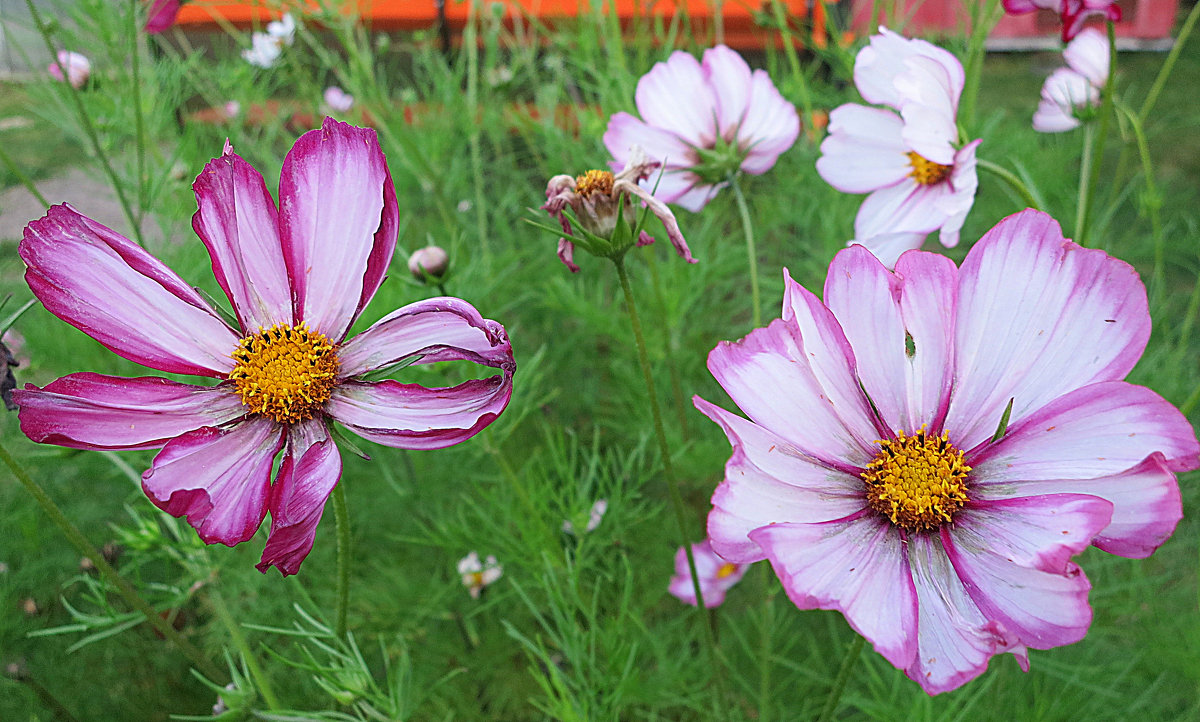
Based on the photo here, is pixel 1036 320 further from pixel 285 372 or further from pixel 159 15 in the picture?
pixel 159 15

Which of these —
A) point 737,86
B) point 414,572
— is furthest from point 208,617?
point 737,86

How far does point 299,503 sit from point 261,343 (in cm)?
11

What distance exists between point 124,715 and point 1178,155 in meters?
2.23

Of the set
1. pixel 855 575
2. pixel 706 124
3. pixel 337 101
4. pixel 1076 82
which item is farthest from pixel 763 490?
pixel 337 101

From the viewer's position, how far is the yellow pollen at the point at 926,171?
503 millimetres

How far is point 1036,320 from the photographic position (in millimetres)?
326

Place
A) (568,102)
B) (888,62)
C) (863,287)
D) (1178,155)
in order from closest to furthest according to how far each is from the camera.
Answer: (863,287), (888,62), (568,102), (1178,155)

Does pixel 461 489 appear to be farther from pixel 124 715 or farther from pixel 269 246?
pixel 269 246

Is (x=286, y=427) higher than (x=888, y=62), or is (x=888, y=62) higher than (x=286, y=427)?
(x=888, y=62)

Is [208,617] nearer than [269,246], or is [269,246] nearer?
[269,246]

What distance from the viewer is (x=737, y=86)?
0.60 metres

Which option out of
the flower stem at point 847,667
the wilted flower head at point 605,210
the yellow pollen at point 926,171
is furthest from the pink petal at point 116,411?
the yellow pollen at point 926,171

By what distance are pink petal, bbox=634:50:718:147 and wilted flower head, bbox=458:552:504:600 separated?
46 centimetres

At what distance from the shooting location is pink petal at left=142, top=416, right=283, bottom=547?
318mm
